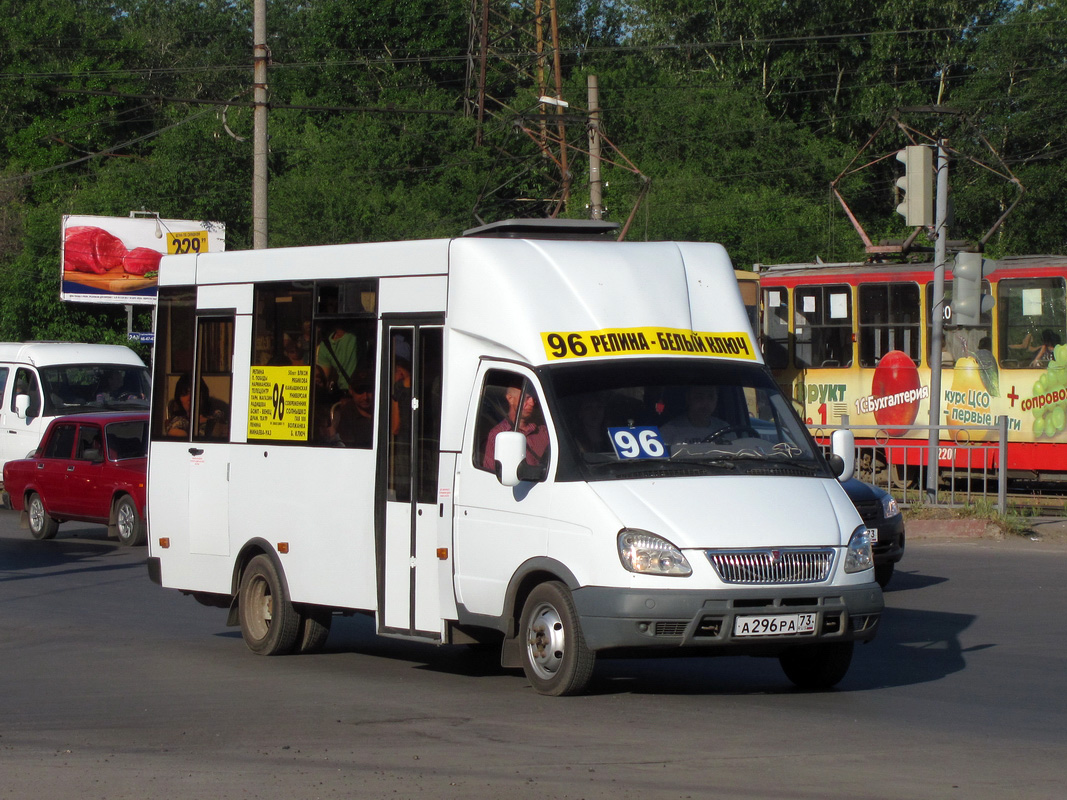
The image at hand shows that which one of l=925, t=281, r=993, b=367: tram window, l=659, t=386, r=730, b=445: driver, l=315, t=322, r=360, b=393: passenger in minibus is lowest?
l=659, t=386, r=730, b=445: driver

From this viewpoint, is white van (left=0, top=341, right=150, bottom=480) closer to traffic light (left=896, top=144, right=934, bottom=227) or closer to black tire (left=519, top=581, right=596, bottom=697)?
traffic light (left=896, top=144, right=934, bottom=227)

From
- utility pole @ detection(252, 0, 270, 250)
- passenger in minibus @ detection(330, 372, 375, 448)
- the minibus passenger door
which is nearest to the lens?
the minibus passenger door

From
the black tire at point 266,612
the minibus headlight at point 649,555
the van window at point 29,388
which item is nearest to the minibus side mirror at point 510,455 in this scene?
the minibus headlight at point 649,555

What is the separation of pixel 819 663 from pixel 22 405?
63.8 ft

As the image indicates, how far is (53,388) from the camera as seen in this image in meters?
26.0

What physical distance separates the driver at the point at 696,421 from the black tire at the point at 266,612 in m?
3.16

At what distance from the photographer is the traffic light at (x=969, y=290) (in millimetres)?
18484

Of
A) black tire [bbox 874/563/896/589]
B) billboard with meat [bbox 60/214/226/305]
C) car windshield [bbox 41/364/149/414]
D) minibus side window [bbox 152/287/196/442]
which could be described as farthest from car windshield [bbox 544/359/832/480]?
billboard with meat [bbox 60/214/226/305]

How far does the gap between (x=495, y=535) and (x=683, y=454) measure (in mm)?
1142

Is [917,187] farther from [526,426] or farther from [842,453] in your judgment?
[526,426]

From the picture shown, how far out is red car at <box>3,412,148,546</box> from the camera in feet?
63.0

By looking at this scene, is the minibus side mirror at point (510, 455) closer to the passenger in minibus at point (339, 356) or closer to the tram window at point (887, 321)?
the passenger in minibus at point (339, 356)

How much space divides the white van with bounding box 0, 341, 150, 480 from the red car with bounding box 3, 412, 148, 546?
440 centimetres

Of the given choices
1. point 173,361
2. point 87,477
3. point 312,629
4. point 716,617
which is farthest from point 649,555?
point 87,477
